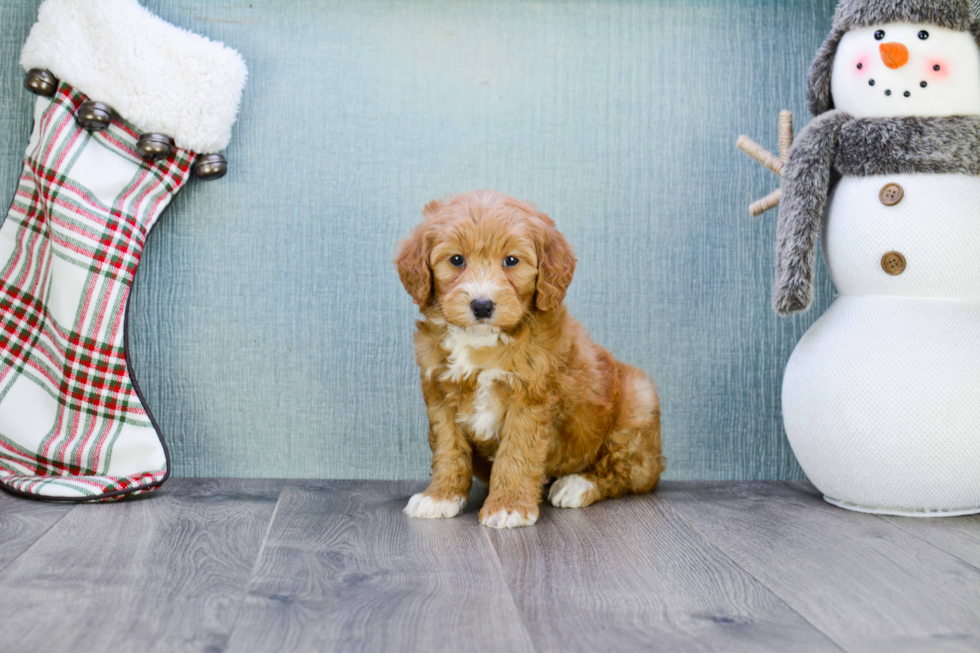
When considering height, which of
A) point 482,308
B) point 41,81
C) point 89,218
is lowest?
point 482,308

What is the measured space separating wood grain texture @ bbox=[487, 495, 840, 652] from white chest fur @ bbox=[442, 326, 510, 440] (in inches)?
11.1

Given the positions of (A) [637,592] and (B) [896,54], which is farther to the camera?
(B) [896,54]

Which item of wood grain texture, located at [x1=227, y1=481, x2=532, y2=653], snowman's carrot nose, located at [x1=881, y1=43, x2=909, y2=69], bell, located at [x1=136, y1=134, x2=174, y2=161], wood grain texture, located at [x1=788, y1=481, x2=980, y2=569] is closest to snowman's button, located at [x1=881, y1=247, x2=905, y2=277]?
snowman's carrot nose, located at [x1=881, y1=43, x2=909, y2=69]

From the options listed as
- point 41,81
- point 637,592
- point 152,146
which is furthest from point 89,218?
point 637,592

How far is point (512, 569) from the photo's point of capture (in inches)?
63.0

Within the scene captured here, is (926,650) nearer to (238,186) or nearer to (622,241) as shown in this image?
(622,241)

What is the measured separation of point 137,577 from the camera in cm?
150

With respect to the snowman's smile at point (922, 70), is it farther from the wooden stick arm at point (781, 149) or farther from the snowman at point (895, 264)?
the wooden stick arm at point (781, 149)

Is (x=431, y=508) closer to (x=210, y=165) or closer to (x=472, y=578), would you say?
(x=472, y=578)

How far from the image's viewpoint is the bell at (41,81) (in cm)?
226

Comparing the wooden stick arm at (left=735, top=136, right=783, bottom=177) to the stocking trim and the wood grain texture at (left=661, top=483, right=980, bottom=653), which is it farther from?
the stocking trim

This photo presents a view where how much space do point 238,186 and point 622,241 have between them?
116 cm

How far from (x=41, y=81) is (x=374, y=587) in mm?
1705

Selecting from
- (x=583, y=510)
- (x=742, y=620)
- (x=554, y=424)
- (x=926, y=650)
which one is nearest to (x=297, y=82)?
(x=554, y=424)
